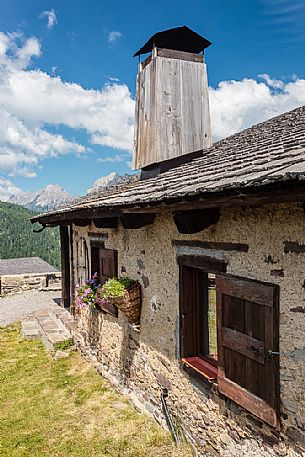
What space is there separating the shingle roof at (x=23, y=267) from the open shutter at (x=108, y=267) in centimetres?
1526

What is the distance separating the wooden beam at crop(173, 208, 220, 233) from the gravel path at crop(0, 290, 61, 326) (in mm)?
9113

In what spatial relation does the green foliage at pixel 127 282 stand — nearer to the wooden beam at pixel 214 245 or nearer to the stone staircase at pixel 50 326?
the wooden beam at pixel 214 245

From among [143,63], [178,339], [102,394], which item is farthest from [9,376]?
[143,63]

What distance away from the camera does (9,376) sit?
23.1 ft

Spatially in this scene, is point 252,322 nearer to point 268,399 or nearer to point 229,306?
point 229,306

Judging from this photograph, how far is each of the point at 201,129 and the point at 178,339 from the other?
390 centimetres

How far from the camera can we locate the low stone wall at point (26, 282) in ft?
52.6

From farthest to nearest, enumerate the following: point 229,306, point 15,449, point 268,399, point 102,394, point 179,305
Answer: point 102,394, point 15,449, point 179,305, point 229,306, point 268,399

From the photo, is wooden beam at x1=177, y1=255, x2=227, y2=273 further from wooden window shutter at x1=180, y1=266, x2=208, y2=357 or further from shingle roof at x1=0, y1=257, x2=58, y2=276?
shingle roof at x1=0, y1=257, x2=58, y2=276

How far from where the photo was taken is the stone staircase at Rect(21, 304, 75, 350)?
8.69 m

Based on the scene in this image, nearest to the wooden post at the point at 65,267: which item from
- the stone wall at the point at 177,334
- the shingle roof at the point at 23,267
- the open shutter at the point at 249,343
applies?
the stone wall at the point at 177,334

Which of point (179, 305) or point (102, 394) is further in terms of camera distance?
point (102, 394)

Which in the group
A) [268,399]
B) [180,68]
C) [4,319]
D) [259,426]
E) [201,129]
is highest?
[180,68]

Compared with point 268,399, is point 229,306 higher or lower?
higher
